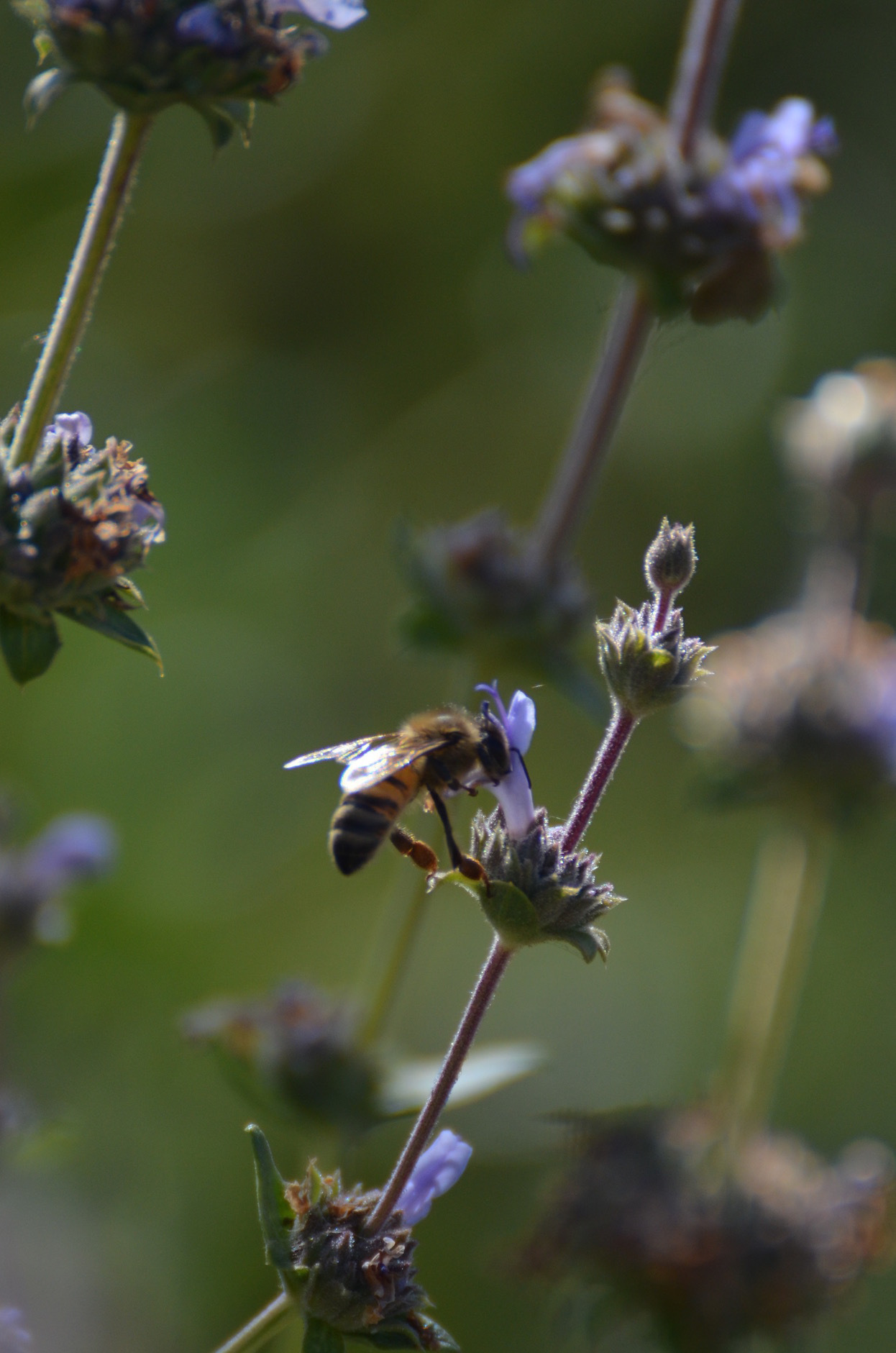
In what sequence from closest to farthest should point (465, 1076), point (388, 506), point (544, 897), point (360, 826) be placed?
point (544, 897) < point (360, 826) < point (465, 1076) < point (388, 506)

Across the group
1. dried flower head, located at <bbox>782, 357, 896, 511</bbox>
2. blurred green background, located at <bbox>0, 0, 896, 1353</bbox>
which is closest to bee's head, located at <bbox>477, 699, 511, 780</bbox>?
dried flower head, located at <bbox>782, 357, 896, 511</bbox>

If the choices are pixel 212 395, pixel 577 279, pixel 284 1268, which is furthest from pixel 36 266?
pixel 284 1268

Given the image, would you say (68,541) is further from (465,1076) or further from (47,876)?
(465,1076)

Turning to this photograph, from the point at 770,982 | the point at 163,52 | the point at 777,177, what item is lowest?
the point at 770,982

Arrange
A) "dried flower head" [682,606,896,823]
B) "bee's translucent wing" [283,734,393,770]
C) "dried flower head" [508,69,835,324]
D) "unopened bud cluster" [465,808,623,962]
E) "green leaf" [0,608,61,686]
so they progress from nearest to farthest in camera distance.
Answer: "unopened bud cluster" [465,808,623,962], "green leaf" [0,608,61,686], "bee's translucent wing" [283,734,393,770], "dried flower head" [508,69,835,324], "dried flower head" [682,606,896,823]

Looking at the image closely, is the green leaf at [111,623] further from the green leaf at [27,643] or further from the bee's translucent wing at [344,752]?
the bee's translucent wing at [344,752]

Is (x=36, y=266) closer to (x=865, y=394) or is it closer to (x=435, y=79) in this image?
(x=435, y=79)

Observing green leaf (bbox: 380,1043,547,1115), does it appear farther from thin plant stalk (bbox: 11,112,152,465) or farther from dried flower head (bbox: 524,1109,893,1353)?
thin plant stalk (bbox: 11,112,152,465)

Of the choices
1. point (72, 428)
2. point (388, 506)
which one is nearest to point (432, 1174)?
point (72, 428)
